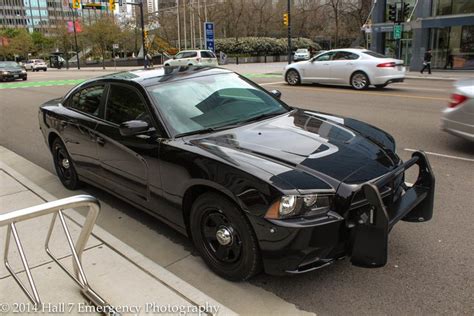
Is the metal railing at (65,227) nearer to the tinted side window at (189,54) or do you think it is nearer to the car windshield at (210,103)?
the car windshield at (210,103)

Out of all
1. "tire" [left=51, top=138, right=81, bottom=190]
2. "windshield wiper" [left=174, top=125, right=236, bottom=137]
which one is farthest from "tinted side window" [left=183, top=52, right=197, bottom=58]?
"windshield wiper" [left=174, top=125, right=236, bottom=137]

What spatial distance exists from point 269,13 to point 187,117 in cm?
6854

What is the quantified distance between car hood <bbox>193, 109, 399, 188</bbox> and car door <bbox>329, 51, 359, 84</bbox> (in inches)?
501

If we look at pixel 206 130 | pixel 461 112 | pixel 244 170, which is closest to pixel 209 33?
pixel 461 112

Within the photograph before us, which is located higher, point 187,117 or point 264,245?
point 187,117

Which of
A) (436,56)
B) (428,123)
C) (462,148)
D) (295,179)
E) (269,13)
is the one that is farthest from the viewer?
(269,13)

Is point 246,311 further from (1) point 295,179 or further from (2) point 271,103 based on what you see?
(2) point 271,103

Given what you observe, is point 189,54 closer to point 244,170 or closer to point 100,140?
point 100,140

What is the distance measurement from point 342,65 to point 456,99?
10375 millimetres

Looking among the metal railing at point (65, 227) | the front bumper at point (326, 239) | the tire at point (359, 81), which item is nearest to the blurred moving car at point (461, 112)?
the front bumper at point (326, 239)

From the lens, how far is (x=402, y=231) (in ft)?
13.5

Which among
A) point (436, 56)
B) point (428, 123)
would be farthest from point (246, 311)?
point (436, 56)

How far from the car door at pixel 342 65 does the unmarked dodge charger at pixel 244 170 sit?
12031 millimetres

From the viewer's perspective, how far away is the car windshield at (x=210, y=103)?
13.1 ft
